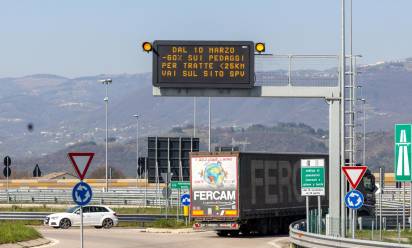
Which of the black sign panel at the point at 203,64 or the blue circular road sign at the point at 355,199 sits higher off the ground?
the black sign panel at the point at 203,64

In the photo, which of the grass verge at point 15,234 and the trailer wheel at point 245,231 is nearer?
the grass verge at point 15,234

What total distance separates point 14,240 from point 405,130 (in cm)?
1392

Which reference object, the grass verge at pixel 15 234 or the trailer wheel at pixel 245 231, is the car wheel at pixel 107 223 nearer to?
the trailer wheel at pixel 245 231

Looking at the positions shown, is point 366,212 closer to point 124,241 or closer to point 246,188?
point 246,188

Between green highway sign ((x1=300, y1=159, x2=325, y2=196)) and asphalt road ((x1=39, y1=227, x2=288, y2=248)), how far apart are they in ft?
14.0

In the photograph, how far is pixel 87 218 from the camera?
191 feet

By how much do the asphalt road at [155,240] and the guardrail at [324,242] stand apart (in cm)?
289

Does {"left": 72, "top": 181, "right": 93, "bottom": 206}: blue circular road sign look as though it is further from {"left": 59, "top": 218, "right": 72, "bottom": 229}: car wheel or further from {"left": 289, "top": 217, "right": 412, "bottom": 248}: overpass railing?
{"left": 59, "top": 218, "right": 72, "bottom": 229}: car wheel

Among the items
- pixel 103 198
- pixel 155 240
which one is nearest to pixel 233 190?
pixel 155 240

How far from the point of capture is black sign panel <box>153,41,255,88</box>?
137 feet

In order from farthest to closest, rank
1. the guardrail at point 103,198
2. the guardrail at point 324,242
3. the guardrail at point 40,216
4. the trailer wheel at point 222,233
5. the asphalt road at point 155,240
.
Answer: the guardrail at point 103,198 → the guardrail at point 40,216 → the trailer wheel at point 222,233 → the asphalt road at point 155,240 → the guardrail at point 324,242

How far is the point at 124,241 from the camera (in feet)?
148

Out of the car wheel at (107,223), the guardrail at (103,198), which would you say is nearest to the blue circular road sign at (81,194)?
the car wheel at (107,223)

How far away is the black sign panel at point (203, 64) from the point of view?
41906 millimetres
